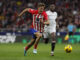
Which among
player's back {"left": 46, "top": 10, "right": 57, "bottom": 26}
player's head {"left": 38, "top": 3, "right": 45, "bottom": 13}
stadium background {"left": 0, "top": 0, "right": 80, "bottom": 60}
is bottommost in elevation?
stadium background {"left": 0, "top": 0, "right": 80, "bottom": 60}

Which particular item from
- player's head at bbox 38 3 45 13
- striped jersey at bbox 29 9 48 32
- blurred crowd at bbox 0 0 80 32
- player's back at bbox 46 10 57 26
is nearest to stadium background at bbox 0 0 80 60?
blurred crowd at bbox 0 0 80 32

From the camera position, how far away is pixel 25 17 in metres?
29.9

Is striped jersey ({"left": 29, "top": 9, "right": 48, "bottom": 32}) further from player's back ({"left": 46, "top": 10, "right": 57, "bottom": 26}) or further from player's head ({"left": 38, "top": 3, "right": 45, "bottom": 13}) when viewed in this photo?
player's back ({"left": 46, "top": 10, "right": 57, "bottom": 26})

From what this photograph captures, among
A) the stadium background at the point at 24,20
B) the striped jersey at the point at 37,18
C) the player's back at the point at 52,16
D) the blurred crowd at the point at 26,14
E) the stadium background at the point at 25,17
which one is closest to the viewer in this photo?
the striped jersey at the point at 37,18

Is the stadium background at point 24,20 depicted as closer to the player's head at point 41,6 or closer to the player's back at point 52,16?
the player's back at point 52,16

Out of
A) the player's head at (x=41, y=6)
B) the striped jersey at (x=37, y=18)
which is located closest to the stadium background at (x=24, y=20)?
the striped jersey at (x=37, y=18)

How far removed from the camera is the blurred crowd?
28.8m

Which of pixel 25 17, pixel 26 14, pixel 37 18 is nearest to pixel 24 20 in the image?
pixel 25 17

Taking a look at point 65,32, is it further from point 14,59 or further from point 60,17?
point 14,59

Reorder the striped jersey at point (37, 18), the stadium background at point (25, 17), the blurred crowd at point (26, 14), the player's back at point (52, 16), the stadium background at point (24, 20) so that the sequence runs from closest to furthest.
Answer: the striped jersey at point (37, 18) < the player's back at point (52, 16) < the stadium background at point (24, 20) < the stadium background at point (25, 17) < the blurred crowd at point (26, 14)

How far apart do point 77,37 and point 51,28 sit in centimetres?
1249

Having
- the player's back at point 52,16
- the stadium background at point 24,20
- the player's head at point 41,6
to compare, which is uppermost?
the player's head at point 41,6

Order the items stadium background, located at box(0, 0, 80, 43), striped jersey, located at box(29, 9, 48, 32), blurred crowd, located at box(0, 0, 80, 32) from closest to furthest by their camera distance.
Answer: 1. striped jersey, located at box(29, 9, 48, 32)
2. stadium background, located at box(0, 0, 80, 43)
3. blurred crowd, located at box(0, 0, 80, 32)

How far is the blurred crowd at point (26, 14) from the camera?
28.8 meters
